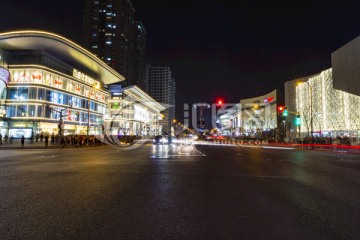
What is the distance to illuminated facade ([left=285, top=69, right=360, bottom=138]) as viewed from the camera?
61.2 m

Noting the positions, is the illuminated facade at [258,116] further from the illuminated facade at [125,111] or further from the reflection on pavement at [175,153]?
the reflection on pavement at [175,153]

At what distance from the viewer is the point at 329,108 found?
238 ft

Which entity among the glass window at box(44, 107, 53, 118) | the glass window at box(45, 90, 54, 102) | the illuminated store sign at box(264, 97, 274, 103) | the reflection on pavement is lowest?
the reflection on pavement

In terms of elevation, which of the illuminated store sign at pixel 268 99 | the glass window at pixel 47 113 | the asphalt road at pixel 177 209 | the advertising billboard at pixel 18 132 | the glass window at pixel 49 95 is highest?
the illuminated store sign at pixel 268 99

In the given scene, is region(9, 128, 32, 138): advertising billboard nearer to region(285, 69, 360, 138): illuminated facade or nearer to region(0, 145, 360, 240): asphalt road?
region(285, 69, 360, 138): illuminated facade

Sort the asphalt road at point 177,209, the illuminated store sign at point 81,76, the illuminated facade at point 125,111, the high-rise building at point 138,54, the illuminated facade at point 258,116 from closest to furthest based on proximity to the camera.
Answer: the asphalt road at point 177,209 → the illuminated store sign at point 81,76 → the illuminated facade at point 258,116 → the illuminated facade at point 125,111 → the high-rise building at point 138,54

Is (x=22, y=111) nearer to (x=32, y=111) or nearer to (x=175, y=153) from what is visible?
(x=32, y=111)

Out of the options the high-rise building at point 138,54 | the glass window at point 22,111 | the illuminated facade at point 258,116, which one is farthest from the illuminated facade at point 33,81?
the high-rise building at point 138,54

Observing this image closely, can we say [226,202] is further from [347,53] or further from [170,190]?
[347,53]

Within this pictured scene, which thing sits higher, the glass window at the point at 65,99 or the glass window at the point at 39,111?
the glass window at the point at 65,99

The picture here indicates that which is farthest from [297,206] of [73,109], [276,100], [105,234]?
[276,100]

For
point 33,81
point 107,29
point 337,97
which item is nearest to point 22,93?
point 33,81

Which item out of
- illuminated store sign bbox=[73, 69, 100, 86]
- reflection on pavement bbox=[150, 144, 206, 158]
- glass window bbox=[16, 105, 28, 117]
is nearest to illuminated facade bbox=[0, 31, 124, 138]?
glass window bbox=[16, 105, 28, 117]

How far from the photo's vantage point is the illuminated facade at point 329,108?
61.2m
